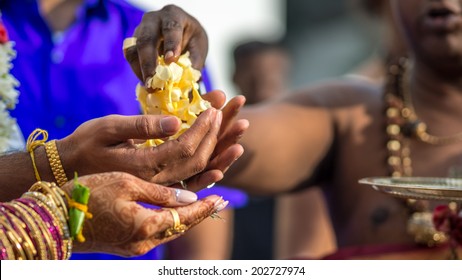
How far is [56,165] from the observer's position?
183cm

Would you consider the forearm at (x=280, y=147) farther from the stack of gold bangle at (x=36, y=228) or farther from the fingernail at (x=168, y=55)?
the stack of gold bangle at (x=36, y=228)

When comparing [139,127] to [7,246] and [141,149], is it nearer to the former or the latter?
[141,149]

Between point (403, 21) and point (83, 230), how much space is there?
1525mm

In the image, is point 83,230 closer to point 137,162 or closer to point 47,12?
point 137,162

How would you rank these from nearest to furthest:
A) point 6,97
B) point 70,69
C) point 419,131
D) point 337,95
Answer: point 6,97
point 70,69
point 419,131
point 337,95

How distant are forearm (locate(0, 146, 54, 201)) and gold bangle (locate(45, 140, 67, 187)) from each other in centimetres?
2

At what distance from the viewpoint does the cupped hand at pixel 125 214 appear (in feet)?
5.56

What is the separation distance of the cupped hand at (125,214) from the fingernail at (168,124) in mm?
111

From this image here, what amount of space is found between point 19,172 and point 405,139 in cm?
145

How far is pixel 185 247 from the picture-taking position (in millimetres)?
3180

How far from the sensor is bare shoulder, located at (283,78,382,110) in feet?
9.84

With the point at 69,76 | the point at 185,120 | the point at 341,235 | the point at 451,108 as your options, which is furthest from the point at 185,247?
the point at 185,120

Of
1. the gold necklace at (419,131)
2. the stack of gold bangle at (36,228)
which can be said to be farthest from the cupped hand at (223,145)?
the gold necklace at (419,131)

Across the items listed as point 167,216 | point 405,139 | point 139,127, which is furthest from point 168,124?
point 405,139
